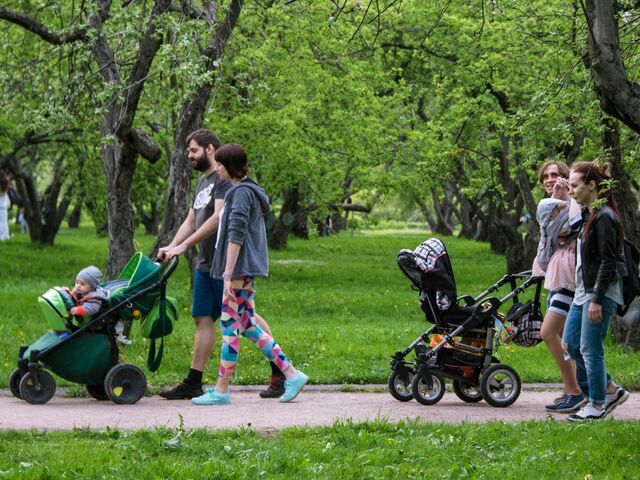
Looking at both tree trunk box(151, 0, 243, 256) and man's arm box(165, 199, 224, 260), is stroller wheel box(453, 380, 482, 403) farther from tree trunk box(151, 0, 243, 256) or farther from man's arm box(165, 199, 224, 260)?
tree trunk box(151, 0, 243, 256)

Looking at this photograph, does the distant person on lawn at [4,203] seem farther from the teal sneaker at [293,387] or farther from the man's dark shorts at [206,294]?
the teal sneaker at [293,387]

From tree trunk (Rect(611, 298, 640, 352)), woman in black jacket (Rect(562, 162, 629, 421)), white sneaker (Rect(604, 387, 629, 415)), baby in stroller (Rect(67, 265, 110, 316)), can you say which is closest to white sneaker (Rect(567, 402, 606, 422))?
woman in black jacket (Rect(562, 162, 629, 421))

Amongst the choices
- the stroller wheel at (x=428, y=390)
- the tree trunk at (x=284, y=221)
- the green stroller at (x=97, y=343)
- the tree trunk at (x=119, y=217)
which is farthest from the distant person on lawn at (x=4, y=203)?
the stroller wheel at (x=428, y=390)

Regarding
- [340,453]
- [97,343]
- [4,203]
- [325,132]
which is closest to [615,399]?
[340,453]

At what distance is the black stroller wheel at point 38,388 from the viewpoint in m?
8.18

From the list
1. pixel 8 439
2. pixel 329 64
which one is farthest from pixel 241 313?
pixel 329 64

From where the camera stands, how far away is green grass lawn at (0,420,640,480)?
5730 millimetres

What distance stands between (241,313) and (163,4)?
4.35 meters

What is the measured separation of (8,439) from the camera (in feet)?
21.4

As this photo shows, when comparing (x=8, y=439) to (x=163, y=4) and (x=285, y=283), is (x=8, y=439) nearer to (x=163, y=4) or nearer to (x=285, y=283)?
(x=163, y=4)

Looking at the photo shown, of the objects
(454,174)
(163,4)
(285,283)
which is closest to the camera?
(163,4)

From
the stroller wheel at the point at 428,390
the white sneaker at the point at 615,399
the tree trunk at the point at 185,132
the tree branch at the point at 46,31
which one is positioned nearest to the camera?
the white sneaker at the point at 615,399

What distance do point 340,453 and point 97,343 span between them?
276 cm

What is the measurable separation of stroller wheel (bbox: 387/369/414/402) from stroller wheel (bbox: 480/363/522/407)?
59 cm
